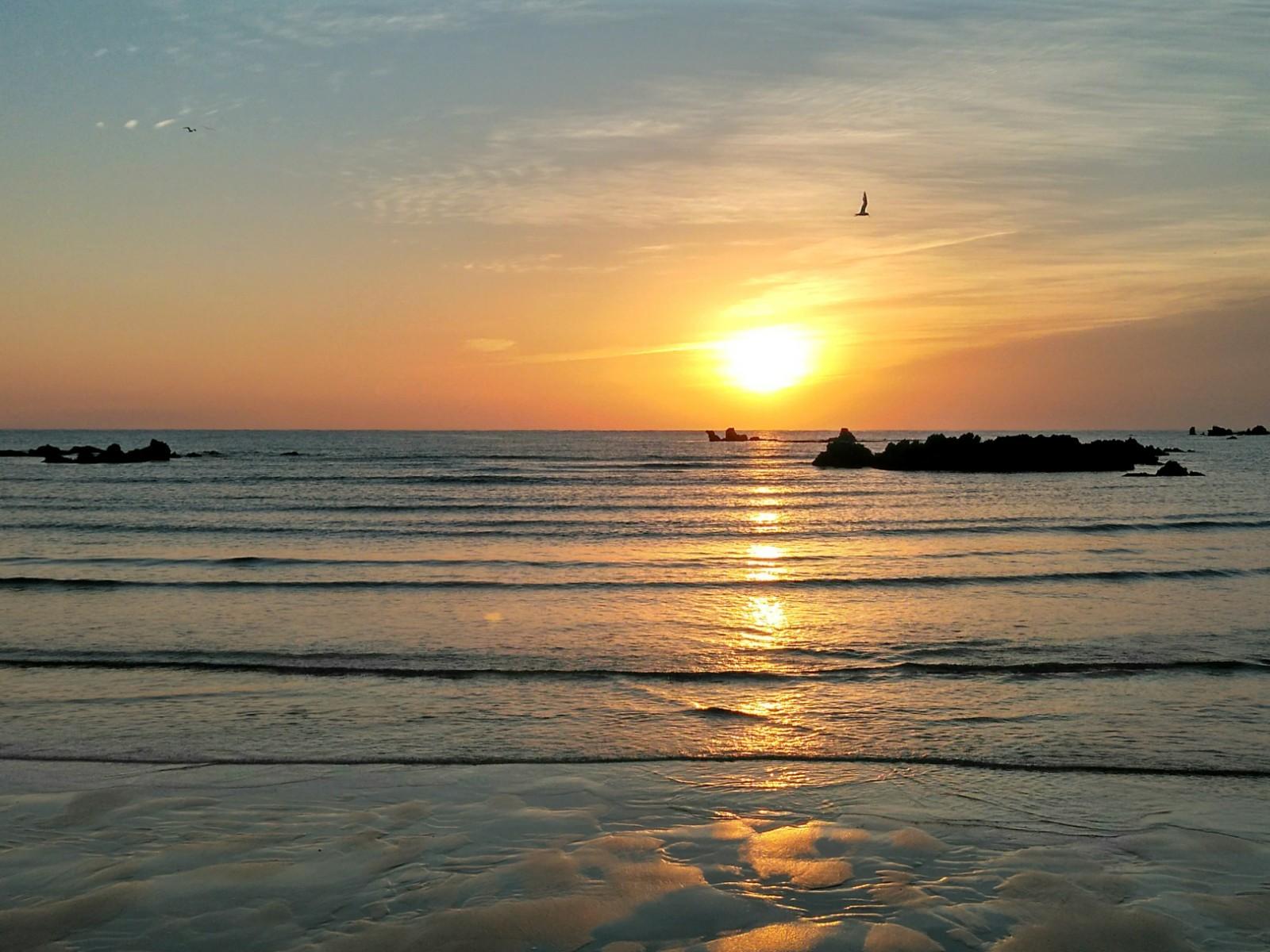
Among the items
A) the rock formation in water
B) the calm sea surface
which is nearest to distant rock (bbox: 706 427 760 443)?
the rock formation in water

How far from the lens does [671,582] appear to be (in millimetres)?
20672

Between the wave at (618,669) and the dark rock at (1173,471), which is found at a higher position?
the dark rock at (1173,471)

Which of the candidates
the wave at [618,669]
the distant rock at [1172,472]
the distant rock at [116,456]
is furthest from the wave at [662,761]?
the distant rock at [116,456]

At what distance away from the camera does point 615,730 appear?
385 inches

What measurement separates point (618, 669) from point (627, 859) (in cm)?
638

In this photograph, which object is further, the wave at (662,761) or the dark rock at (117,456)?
the dark rock at (117,456)

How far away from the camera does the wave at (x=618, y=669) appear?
40.1 ft

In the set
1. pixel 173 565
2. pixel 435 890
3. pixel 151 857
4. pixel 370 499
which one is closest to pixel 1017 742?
pixel 435 890

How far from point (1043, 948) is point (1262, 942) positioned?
1.25 metres

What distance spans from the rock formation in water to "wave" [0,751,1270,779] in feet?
191

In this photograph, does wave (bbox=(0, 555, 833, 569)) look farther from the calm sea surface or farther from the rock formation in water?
the rock formation in water

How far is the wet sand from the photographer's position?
5207 mm

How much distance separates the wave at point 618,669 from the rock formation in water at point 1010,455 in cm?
5379

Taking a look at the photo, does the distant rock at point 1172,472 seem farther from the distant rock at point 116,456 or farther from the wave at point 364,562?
the distant rock at point 116,456
